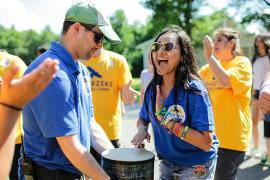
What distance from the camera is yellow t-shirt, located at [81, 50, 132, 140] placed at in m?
4.57

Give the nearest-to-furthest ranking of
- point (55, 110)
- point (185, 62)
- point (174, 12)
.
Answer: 1. point (55, 110)
2. point (185, 62)
3. point (174, 12)

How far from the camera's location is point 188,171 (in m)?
2.71

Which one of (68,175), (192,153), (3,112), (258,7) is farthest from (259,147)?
(258,7)

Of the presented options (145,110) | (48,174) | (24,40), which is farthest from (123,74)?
(24,40)

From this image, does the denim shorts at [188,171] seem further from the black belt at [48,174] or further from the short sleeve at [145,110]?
the black belt at [48,174]

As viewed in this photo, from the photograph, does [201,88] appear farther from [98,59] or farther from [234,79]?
[98,59]

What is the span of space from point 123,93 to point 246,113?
58.9 inches

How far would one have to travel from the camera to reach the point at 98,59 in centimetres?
463

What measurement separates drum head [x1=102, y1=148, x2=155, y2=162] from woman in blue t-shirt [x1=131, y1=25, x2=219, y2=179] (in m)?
0.13

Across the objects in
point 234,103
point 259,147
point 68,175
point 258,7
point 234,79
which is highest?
point 258,7

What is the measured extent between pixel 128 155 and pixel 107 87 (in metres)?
2.00

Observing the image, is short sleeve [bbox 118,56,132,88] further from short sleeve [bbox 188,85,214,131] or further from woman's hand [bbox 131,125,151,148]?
short sleeve [bbox 188,85,214,131]

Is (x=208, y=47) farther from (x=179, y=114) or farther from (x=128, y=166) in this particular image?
(x=128, y=166)

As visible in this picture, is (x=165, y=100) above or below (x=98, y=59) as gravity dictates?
below
